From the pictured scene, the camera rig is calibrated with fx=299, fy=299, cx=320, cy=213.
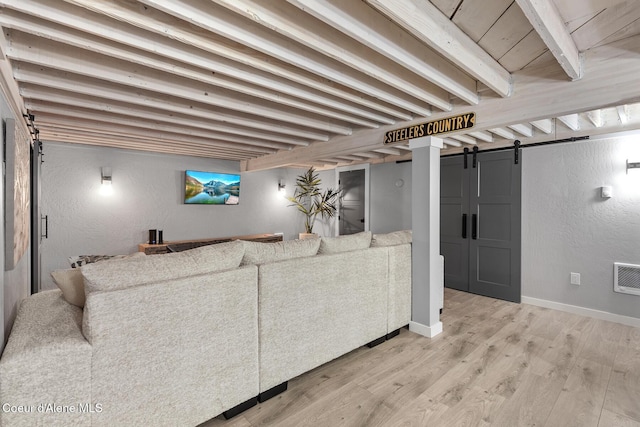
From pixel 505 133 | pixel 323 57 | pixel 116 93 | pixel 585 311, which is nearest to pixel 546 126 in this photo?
pixel 505 133

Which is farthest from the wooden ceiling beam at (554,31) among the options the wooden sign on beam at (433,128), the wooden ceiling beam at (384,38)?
the wooden sign on beam at (433,128)

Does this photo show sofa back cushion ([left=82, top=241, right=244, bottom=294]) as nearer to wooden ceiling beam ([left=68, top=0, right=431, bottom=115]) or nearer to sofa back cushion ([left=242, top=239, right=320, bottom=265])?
sofa back cushion ([left=242, top=239, right=320, bottom=265])

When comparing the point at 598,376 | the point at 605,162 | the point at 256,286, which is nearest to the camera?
the point at 256,286

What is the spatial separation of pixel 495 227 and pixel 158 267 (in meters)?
4.40

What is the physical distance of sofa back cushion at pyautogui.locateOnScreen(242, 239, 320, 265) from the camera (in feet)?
6.71

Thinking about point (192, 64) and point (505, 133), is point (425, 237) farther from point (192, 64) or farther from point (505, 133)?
point (192, 64)

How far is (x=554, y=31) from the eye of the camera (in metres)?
1.57

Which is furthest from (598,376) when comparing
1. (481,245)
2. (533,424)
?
(481,245)

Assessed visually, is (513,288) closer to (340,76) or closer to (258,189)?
(340,76)

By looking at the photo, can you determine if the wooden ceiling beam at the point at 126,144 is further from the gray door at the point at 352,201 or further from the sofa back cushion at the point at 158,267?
the sofa back cushion at the point at 158,267

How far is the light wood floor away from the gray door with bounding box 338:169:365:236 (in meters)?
3.43

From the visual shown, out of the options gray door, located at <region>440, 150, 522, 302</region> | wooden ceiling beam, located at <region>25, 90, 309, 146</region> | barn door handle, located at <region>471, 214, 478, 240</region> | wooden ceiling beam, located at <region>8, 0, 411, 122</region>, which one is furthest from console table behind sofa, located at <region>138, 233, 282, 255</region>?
barn door handle, located at <region>471, 214, 478, 240</region>

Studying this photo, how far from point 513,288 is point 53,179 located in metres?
6.74

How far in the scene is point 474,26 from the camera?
1725mm
